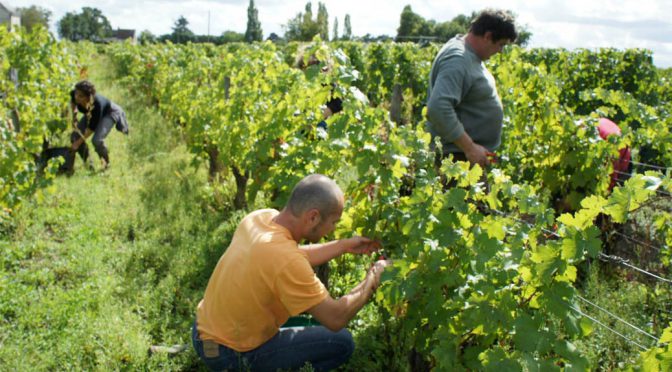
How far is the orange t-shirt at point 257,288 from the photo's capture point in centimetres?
247

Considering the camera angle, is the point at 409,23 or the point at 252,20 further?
the point at 252,20

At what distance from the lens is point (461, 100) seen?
3.85 metres

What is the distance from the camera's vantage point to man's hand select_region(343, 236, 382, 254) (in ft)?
9.59

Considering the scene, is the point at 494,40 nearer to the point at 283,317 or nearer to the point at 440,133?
the point at 440,133

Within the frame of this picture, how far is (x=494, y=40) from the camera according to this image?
3701 millimetres

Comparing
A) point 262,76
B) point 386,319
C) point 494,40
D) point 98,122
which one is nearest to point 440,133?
point 494,40

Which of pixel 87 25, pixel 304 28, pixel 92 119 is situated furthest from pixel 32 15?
pixel 92 119

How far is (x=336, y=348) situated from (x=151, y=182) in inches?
183

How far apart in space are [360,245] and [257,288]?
0.62 meters

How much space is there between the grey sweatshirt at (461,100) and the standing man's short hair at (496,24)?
0.16 metres

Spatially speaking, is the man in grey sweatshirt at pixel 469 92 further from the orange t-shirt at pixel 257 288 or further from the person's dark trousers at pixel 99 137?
the person's dark trousers at pixel 99 137

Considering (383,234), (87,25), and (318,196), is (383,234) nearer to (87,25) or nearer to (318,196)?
(318,196)

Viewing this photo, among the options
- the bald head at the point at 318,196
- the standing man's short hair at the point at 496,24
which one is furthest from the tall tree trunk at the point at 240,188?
the bald head at the point at 318,196

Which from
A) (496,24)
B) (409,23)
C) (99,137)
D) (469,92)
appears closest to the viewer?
(496,24)
